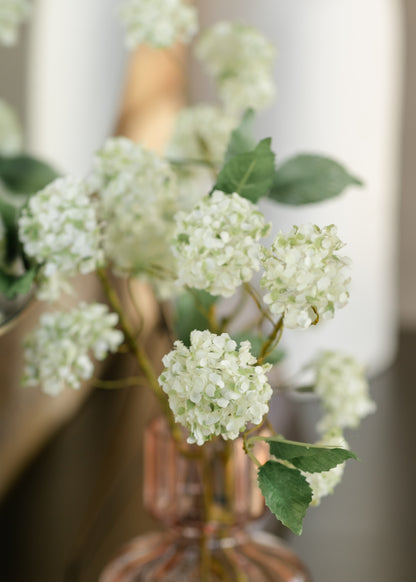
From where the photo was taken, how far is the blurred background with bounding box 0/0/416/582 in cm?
66

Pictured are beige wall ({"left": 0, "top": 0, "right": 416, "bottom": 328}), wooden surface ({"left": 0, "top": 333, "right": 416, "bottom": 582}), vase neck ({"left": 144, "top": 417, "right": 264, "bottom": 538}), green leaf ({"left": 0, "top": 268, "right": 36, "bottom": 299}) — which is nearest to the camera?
green leaf ({"left": 0, "top": 268, "right": 36, "bottom": 299})

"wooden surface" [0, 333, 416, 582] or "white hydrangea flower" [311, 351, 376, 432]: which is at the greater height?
"white hydrangea flower" [311, 351, 376, 432]

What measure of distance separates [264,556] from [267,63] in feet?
1.30

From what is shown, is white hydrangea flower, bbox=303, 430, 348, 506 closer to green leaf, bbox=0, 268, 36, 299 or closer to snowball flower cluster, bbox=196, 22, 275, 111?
green leaf, bbox=0, 268, 36, 299

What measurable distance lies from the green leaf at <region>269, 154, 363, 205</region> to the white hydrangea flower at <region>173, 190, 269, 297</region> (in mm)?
121

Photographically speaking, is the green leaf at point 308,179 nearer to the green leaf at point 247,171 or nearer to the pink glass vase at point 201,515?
the green leaf at point 247,171

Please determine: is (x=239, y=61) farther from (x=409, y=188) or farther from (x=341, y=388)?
(x=409, y=188)

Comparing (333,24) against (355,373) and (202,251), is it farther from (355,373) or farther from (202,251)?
(202,251)

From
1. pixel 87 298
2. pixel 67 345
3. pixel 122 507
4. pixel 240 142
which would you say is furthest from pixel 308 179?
pixel 87 298

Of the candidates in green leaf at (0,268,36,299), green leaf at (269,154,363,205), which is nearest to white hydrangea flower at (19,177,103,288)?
green leaf at (0,268,36,299)

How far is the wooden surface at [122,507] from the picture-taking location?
0.62m

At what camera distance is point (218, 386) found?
0.29 m

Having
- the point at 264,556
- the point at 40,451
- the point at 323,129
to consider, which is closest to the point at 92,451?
the point at 40,451

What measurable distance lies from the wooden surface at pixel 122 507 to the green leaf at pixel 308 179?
8.9 inches
